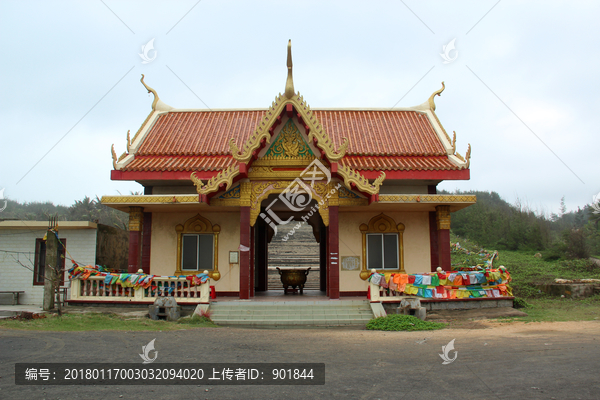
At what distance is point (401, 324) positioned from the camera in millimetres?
9945

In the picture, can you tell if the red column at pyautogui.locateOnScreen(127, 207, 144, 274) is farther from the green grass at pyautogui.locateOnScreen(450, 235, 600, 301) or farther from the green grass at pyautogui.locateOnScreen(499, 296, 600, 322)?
the green grass at pyautogui.locateOnScreen(450, 235, 600, 301)

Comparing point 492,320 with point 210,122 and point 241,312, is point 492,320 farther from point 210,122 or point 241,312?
point 210,122

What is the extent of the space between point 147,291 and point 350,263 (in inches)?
230

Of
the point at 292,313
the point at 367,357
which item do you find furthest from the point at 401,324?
the point at 367,357

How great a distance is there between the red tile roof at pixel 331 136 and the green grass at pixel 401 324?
16.2 ft

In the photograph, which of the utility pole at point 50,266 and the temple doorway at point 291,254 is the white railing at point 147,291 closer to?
the utility pole at point 50,266

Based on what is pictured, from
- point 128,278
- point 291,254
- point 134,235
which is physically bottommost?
point 128,278

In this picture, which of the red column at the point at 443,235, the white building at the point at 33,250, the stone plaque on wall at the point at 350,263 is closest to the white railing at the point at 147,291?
the white building at the point at 33,250

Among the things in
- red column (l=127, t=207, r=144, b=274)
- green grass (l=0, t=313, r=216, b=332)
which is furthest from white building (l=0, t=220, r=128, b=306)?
green grass (l=0, t=313, r=216, b=332)

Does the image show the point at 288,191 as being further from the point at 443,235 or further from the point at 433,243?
the point at 433,243

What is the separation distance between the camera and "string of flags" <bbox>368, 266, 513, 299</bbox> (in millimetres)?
11414

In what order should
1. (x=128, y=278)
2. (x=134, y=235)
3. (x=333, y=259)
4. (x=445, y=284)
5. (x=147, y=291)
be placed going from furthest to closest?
(x=134, y=235) → (x=333, y=259) → (x=147, y=291) → (x=128, y=278) → (x=445, y=284)

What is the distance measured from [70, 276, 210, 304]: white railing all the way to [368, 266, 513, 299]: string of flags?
14.7ft

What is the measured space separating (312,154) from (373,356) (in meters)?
6.69
